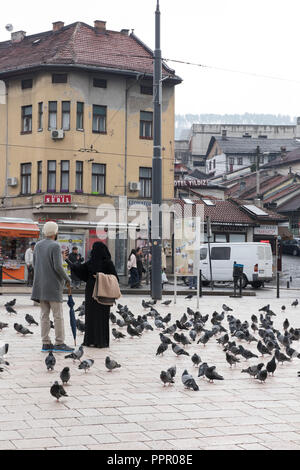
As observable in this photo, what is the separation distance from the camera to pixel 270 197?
68.2m

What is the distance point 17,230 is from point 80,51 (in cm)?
1308

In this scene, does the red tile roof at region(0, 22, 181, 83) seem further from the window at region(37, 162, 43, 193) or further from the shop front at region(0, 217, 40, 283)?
the shop front at region(0, 217, 40, 283)

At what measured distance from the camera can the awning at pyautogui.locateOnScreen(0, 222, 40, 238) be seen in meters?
29.6

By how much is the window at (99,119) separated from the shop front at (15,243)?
9953 millimetres

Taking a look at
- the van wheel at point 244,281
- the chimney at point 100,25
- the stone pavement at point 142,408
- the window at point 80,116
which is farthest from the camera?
the chimney at point 100,25

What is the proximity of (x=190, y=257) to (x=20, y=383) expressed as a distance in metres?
11.1

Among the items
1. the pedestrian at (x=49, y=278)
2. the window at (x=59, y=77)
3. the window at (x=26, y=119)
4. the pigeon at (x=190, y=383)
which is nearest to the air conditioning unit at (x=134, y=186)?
the window at (x=26, y=119)

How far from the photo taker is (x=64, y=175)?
3800 cm

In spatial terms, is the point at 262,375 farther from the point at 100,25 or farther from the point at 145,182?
the point at 100,25

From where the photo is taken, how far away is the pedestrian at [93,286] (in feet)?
36.9

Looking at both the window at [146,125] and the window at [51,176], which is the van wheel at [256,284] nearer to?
the window at [146,125]
